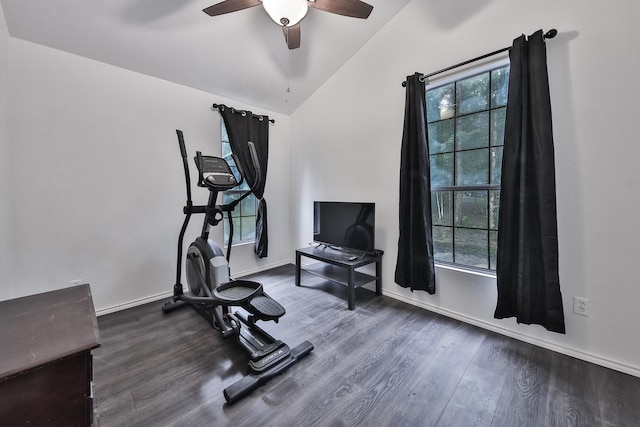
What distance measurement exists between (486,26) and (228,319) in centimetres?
327

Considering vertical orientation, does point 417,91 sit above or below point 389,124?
above

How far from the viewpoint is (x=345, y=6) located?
1825mm

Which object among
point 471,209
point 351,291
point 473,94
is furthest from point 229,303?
point 473,94

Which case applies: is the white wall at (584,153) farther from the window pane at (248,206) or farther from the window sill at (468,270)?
the window pane at (248,206)

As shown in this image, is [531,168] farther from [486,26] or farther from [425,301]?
[425,301]

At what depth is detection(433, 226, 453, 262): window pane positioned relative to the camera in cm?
247

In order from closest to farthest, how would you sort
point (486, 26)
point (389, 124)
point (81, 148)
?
point (486, 26) < point (81, 148) < point (389, 124)

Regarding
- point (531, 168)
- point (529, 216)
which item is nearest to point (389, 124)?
point (531, 168)

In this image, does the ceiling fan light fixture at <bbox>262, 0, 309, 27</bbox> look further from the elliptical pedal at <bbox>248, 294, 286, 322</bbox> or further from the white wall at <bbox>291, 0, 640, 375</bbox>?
the elliptical pedal at <bbox>248, 294, 286, 322</bbox>

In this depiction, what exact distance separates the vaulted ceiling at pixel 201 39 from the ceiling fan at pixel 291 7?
1.68 ft

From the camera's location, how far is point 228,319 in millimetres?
2137

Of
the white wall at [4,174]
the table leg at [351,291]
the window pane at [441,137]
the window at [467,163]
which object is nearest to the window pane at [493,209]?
the window at [467,163]

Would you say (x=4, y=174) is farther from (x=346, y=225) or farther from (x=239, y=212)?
(x=346, y=225)

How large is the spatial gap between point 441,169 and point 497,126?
21.8 inches
